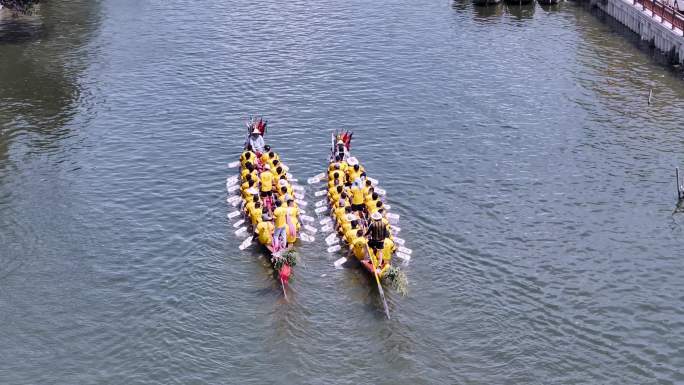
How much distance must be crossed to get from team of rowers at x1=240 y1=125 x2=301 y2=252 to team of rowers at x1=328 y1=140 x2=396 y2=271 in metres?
2.48

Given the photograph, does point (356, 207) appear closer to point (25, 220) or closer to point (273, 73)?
point (25, 220)

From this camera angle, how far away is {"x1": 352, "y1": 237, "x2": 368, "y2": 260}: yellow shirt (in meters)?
44.1

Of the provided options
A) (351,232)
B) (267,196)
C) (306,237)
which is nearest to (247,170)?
(267,196)

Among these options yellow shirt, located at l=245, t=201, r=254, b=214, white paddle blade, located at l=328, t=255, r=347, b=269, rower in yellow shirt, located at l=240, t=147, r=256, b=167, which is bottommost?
white paddle blade, located at l=328, t=255, r=347, b=269

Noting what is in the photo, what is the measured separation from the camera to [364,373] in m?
37.6

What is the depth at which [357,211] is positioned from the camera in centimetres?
4766

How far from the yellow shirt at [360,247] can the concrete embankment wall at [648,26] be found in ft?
125

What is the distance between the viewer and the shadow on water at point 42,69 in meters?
61.8

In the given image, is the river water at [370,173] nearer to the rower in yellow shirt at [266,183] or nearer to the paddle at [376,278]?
the paddle at [376,278]

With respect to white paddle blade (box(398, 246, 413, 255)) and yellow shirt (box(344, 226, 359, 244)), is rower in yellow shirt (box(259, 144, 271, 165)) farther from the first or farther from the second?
white paddle blade (box(398, 246, 413, 255))

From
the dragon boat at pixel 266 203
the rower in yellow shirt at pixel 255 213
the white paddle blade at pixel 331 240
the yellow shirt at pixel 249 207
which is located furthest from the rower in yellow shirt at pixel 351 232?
the yellow shirt at pixel 249 207

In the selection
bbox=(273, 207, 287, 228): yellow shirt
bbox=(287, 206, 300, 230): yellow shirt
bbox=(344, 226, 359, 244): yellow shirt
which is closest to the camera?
bbox=(273, 207, 287, 228): yellow shirt

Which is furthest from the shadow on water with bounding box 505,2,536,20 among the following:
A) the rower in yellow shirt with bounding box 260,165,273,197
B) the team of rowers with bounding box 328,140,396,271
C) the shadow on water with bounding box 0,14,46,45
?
the shadow on water with bounding box 0,14,46,45

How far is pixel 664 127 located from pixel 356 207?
2483 centimetres
